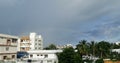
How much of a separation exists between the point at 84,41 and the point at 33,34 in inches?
1621

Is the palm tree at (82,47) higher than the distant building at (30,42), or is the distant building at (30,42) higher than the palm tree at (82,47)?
the distant building at (30,42)

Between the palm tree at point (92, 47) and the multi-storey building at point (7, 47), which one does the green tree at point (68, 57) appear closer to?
the multi-storey building at point (7, 47)

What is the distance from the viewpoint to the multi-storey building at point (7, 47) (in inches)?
2389

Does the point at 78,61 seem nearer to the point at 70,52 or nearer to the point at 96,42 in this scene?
the point at 70,52

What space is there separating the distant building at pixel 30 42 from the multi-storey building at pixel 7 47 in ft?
200

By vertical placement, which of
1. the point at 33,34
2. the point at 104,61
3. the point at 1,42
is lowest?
the point at 104,61

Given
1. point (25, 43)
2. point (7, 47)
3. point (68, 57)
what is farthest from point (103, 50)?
point (7, 47)

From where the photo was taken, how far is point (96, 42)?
4028 inches

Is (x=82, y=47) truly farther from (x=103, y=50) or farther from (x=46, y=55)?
(x=46, y=55)

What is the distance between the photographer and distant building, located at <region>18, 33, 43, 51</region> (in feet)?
419

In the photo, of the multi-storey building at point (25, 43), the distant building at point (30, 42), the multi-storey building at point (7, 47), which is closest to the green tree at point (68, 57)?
the multi-storey building at point (7, 47)

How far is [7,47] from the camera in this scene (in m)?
62.4

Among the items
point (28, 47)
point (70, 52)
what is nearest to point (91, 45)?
point (70, 52)

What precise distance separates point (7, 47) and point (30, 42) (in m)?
69.3
